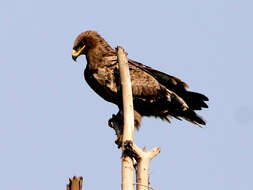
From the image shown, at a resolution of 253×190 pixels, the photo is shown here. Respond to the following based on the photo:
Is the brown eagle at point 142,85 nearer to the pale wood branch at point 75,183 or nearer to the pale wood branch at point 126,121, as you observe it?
the pale wood branch at point 126,121

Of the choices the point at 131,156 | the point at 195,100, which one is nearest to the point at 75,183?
the point at 131,156

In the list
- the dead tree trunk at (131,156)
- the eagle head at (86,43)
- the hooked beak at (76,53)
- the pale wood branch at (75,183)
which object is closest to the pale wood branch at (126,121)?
the dead tree trunk at (131,156)

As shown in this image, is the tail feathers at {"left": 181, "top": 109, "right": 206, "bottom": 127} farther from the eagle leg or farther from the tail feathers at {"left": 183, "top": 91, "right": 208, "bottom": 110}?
the eagle leg

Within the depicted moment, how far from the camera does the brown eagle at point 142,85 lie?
33.2 feet

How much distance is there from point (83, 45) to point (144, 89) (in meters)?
1.26

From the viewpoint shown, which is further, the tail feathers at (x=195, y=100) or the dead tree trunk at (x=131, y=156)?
the tail feathers at (x=195, y=100)

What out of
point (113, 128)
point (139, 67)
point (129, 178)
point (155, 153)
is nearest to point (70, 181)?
point (129, 178)

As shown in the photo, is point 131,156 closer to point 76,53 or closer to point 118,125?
point 118,125

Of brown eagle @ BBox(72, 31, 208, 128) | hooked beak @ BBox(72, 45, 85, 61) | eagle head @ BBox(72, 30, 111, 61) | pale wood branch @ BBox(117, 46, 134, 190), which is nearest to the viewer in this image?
pale wood branch @ BBox(117, 46, 134, 190)

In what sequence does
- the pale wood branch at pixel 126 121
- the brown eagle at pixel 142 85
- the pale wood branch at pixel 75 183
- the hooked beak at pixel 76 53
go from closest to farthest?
the pale wood branch at pixel 75 183 → the pale wood branch at pixel 126 121 → the brown eagle at pixel 142 85 → the hooked beak at pixel 76 53

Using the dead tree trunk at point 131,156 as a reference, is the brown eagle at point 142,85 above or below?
above

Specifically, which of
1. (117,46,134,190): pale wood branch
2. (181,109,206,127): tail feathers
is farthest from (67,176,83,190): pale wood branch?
(181,109,206,127): tail feathers

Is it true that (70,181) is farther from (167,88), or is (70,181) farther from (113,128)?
(167,88)

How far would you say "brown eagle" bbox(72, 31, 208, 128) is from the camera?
10109 millimetres
